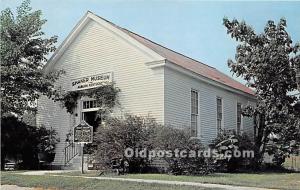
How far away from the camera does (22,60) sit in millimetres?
22312

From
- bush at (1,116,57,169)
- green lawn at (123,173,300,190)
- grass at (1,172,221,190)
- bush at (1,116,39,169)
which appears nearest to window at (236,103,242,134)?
green lawn at (123,173,300,190)

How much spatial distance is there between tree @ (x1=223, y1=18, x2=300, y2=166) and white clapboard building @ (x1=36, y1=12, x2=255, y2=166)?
5.44 ft

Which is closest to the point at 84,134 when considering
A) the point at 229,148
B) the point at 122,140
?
the point at 122,140

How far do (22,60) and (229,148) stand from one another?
36.5 feet

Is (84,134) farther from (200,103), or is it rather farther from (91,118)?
(200,103)

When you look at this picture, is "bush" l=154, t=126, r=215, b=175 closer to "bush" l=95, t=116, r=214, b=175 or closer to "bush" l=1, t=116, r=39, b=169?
"bush" l=95, t=116, r=214, b=175

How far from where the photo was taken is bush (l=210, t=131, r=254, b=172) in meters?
21.3

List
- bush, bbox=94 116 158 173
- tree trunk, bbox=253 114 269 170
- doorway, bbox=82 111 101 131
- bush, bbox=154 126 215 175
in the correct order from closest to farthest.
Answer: bush, bbox=154 126 215 175, bush, bbox=94 116 158 173, doorway, bbox=82 111 101 131, tree trunk, bbox=253 114 269 170

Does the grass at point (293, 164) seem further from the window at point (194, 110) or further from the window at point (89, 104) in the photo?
the window at point (89, 104)

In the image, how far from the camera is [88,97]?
22.6 metres

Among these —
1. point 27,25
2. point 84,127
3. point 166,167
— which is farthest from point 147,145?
point 27,25

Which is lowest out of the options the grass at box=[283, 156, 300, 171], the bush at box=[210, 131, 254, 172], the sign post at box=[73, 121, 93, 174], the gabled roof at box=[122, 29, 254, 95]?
the grass at box=[283, 156, 300, 171]

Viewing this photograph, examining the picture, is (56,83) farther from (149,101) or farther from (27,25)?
(149,101)

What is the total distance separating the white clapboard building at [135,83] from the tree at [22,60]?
1279 mm
